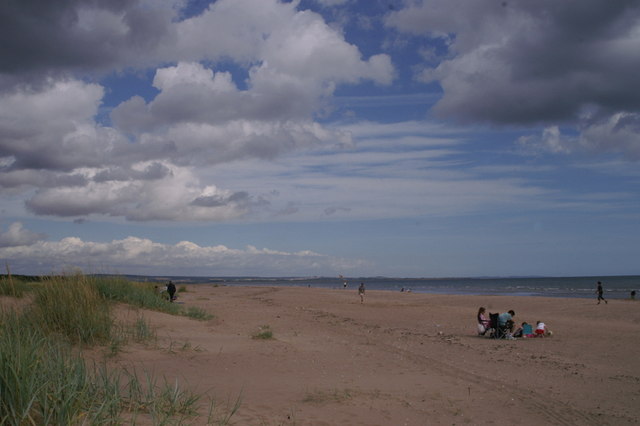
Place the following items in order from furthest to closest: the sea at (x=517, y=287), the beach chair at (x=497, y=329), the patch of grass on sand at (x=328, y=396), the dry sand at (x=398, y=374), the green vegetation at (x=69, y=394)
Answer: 1. the sea at (x=517, y=287)
2. the beach chair at (x=497, y=329)
3. the patch of grass on sand at (x=328, y=396)
4. the dry sand at (x=398, y=374)
5. the green vegetation at (x=69, y=394)

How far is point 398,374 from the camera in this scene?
412 inches

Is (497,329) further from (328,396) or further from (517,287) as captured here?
(517,287)

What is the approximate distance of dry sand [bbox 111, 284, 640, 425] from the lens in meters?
7.69

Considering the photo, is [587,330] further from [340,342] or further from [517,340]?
[340,342]

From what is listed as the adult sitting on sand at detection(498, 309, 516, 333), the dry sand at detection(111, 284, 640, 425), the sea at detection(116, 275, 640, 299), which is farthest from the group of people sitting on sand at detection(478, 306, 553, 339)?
the sea at detection(116, 275, 640, 299)

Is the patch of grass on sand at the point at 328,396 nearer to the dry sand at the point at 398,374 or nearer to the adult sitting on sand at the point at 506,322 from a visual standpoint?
the dry sand at the point at 398,374

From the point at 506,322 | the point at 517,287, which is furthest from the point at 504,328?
the point at 517,287

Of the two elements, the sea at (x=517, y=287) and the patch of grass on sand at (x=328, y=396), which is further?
the sea at (x=517, y=287)

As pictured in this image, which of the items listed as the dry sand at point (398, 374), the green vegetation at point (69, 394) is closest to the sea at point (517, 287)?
the dry sand at point (398, 374)

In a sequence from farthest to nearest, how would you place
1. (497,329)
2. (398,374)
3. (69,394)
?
(497,329) → (398,374) → (69,394)

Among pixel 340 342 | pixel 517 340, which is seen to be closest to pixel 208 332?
pixel 340 342

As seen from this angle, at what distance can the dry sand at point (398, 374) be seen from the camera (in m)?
7.69

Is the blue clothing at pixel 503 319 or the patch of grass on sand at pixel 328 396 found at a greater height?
the blue clothing at pixel 503 319

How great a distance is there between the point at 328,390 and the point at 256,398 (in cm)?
141
